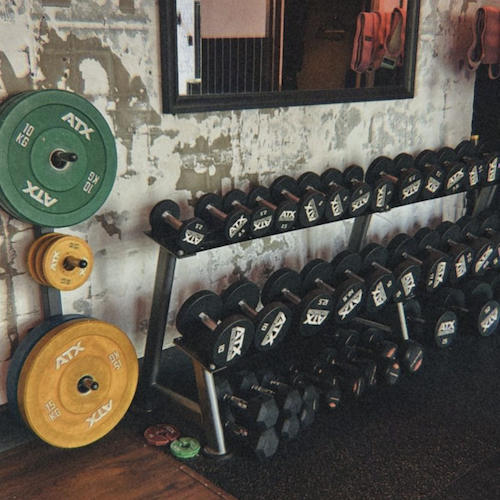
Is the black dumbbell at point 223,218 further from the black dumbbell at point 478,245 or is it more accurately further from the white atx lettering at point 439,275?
the black dumbbell at point 478,245

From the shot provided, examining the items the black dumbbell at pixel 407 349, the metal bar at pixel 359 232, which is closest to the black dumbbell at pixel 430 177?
the metal bar at pixel 359 232

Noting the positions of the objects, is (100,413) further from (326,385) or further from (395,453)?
(395,453)

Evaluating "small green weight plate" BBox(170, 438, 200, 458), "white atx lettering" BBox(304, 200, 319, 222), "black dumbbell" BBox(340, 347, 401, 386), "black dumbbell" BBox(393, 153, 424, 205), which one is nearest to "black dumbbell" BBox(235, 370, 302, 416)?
"small green weight plate" BBox(170, 438, 200, 458)

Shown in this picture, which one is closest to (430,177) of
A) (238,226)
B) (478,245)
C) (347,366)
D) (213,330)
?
(478,245)

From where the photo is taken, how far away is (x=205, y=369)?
1.82 metres

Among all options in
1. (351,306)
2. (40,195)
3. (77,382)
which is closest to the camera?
(40,195)

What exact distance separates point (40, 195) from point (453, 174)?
169cm

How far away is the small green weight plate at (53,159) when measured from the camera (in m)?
1.59

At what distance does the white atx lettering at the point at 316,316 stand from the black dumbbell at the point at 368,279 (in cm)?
14

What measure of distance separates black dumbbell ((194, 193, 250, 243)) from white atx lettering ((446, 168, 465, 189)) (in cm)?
104

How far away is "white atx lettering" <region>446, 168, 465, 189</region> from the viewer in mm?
2625

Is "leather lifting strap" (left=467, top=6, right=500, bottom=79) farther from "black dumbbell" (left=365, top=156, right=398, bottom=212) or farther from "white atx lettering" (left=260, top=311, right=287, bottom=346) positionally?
Result: "white atx lettering" (left=260, top=311, right=287, bottom=346)

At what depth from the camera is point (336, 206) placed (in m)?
2.25

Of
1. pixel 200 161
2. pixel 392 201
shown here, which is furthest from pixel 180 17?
pixel 392 201
